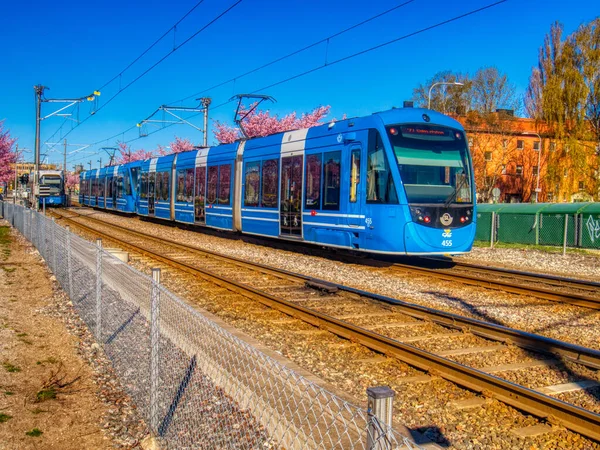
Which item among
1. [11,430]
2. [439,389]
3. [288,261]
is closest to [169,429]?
[11,430]

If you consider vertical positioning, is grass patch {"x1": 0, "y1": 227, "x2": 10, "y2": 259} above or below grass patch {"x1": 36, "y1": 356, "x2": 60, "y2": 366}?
above

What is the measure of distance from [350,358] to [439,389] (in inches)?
51.7

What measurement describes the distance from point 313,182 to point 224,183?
6.57 m

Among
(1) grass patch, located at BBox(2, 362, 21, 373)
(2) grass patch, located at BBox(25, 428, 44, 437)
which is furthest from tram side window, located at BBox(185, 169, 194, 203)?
(2) grass patch, located at BBox(25, 428, 44, 437)

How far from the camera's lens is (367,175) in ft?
44.8

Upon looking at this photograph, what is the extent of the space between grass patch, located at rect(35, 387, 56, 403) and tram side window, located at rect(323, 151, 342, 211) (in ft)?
31.6

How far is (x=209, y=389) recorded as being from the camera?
17.3ft

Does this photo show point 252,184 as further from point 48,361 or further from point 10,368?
point 10,368

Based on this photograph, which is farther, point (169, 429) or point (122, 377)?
point (122, 377)

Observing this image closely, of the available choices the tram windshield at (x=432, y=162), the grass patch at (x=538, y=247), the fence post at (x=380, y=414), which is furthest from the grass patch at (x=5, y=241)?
the grass patch at (x=538, y=247)

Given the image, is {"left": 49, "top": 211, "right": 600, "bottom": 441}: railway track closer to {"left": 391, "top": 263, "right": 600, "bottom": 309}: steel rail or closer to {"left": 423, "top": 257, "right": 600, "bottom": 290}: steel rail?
{"left": 391, "top": 263, "right": 600, "bottom": 309}: steel rail

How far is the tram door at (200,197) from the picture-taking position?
23609 millimetres

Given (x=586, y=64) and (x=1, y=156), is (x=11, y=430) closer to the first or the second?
(x=586, y=64)

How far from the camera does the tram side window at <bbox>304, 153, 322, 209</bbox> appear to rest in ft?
50.6
